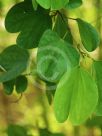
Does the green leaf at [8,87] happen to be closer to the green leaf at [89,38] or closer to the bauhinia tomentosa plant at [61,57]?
the bauhinia tomentosa plant at [61,57]

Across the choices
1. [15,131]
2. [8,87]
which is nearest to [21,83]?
[8,87]

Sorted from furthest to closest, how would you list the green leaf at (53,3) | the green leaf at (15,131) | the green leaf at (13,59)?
1. the green leaf at (15,131)
2. the green leaf at (13,59)
3. the green leaf at (53,3)

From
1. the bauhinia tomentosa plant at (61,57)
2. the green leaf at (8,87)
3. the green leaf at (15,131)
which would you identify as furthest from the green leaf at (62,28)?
the green leaf at (15,131)

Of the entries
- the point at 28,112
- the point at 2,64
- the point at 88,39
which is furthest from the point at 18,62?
the point at 28,112

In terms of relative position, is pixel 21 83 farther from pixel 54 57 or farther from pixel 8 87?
pixel 54 57

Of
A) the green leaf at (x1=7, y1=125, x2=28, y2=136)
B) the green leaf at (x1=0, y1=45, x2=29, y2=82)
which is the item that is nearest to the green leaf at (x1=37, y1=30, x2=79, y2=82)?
the green leaf at (x1=0, y1=45, x2=29, y2=82)

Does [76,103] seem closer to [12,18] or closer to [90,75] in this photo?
[90,75]

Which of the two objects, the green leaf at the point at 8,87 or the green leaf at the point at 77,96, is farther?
the green leaf at the point at 8,87

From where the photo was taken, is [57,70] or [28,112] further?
[28,112]
